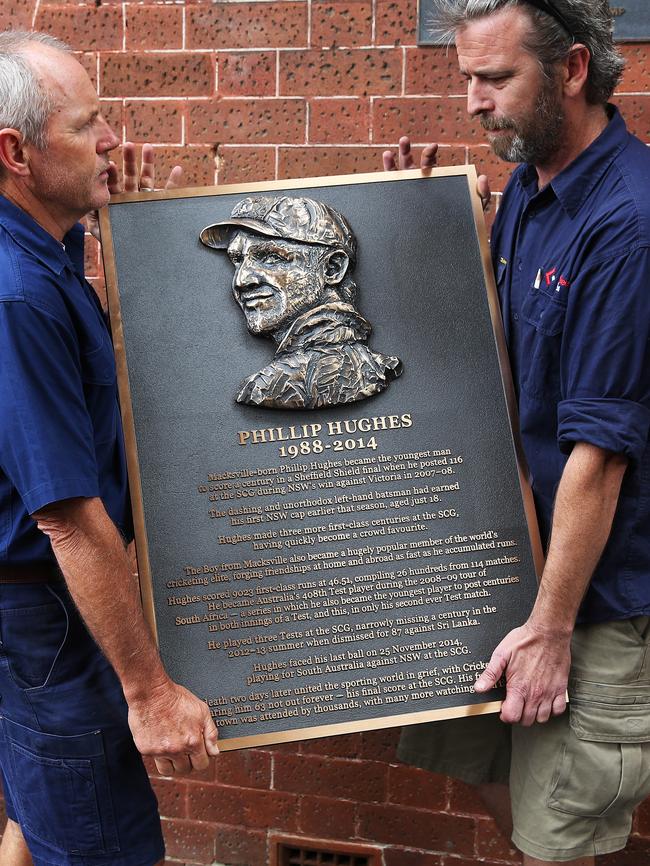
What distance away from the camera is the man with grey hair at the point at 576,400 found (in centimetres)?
245

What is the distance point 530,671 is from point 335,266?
1.18 meters

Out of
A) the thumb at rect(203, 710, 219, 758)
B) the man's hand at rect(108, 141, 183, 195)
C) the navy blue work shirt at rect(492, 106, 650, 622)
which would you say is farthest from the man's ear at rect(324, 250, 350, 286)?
the thumb at rect(203, 710, 219, 758)

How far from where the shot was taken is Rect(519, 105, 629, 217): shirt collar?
102 inches

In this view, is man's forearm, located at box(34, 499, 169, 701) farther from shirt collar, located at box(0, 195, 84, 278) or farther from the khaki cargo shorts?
the khaki cargo shorts

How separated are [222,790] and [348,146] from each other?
242 cm

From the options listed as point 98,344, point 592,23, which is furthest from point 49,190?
point 592,23

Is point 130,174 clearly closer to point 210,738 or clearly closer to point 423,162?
point 423,162

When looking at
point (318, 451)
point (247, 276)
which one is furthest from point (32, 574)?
point (247, 276)

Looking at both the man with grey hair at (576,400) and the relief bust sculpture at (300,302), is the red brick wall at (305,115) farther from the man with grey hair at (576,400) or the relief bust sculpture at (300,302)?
the relief bust sculpture at (300,302)

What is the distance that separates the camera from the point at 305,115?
3.46 meters

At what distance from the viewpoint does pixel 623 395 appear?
245 centimetres

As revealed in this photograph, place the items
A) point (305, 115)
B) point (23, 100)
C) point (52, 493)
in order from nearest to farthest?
point (52, 493) < point (23, 100) < point (305, 115)

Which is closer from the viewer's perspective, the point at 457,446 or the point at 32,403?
the point at 32,403

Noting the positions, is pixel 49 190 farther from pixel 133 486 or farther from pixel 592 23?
pixel 592 23
